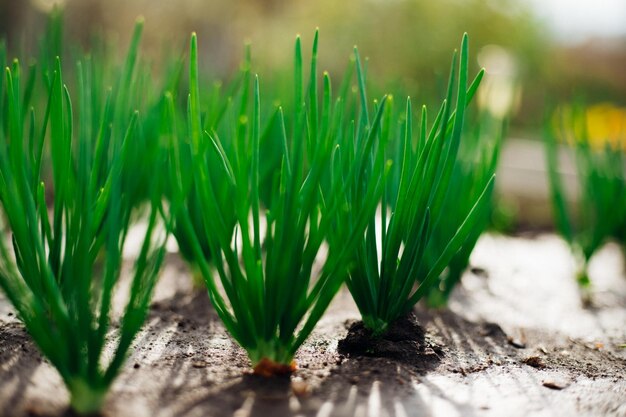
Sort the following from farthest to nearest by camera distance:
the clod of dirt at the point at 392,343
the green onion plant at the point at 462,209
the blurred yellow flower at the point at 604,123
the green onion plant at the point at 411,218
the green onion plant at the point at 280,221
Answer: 1. the blurred yellow flower at the point at 604,123
2. the green onion plant at the point at 462,209
3. the clod of dirt at the point at 392,343
4. the green onion plant at the point at 411,218
5. the green onion plant at the point at 280,221

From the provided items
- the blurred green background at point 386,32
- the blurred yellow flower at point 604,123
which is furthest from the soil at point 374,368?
the blurred green background at point 386,32

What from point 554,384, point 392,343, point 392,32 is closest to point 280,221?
point 392,343

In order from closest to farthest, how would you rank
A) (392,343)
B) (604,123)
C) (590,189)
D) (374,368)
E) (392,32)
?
(374,368) < (392,343) < (590,189) < (604,123) < (392,32)

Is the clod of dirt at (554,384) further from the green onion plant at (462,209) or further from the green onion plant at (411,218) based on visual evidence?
the green onion plant at (462,209)

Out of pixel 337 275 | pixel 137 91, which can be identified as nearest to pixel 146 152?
pixel 137 91

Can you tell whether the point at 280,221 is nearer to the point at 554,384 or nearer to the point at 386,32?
the point at 554,384

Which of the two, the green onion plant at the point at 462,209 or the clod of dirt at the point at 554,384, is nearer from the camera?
the clod of dirt at the point at 554,384

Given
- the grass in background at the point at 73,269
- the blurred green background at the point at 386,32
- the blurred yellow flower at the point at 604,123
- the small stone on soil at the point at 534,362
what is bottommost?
the small stone on soil at the point at 534,362

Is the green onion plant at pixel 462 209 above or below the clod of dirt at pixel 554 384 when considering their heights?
above
